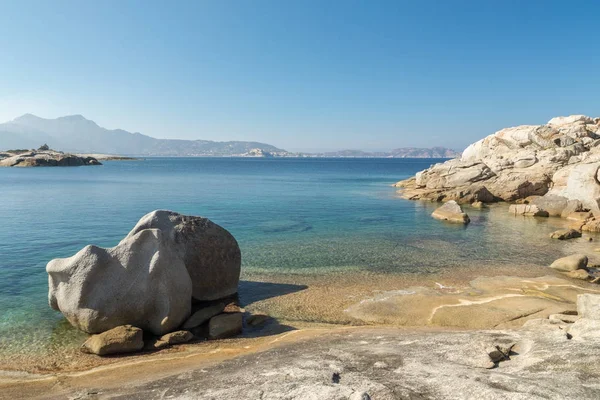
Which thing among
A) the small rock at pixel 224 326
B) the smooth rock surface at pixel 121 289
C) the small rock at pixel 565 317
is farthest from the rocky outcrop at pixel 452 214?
the smooth rock surface at pixel 121 289

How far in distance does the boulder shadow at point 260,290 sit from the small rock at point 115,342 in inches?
184

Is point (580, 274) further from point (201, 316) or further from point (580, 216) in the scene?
point (580, 216)

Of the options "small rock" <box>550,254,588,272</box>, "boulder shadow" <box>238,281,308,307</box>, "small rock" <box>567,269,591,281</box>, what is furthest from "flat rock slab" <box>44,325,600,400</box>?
"small rock" <box>550,254,588,272</box>

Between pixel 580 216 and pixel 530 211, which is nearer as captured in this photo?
pixel 580 216

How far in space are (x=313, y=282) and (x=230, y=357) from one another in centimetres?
768

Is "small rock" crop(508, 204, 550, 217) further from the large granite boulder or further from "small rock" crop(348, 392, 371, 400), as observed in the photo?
"small rock" crop(348, 392, 371, 400)

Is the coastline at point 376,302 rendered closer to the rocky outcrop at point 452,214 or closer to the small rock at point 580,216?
the rocky outcrop at point 452,214

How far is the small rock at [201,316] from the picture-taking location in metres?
13.0

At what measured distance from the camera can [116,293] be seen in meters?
12.2

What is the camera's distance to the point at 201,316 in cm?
1343

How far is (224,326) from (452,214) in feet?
90.0

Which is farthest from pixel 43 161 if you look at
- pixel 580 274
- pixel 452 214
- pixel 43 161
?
pixel 580 274

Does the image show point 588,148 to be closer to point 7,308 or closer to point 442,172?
point 442,172

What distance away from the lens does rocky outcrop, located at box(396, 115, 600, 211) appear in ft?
119
